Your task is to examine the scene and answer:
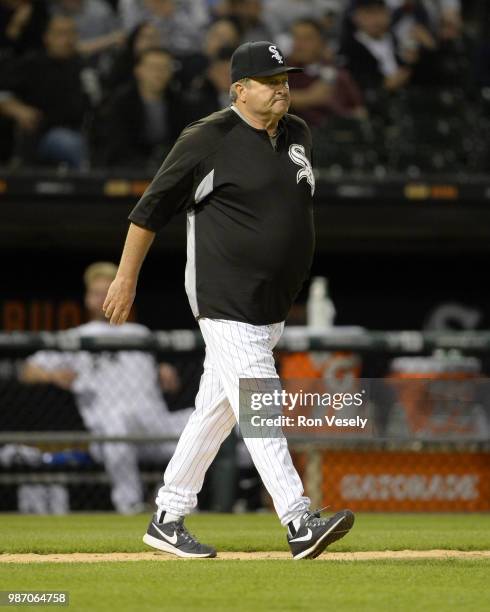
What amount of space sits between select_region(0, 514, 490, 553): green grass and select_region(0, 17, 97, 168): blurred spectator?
3883 mm

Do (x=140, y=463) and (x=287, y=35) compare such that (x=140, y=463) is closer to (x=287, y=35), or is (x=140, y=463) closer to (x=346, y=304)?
(x=346, y=304)

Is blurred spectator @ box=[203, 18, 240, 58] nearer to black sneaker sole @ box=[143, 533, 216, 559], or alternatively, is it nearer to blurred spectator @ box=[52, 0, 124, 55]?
blurred spectator @ box=[52, 0, 124, 55]

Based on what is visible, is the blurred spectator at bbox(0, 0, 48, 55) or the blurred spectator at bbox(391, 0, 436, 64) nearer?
the blurred spectator at bbox(0, 0, 48, 55)

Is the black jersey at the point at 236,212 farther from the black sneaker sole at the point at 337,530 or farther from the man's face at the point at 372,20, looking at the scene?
the man's face at the point at 372,20

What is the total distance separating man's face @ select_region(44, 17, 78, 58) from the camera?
1067 centimetres

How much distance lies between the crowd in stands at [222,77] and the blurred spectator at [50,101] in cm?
1

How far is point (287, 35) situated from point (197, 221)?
7.47 meters

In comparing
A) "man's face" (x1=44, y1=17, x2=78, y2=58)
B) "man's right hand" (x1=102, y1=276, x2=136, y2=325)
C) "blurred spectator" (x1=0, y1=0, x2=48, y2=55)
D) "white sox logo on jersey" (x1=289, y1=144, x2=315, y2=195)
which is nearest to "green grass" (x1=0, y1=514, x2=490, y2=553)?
"man's right hand" (x1=102, y1=276, x2=136, y2=325)

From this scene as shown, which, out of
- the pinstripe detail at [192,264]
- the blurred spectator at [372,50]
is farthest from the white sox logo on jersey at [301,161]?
the blurred spectator at [372,50]

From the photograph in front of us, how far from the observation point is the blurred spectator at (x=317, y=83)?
1116cm

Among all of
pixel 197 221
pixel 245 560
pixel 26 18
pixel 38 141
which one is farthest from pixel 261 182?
pixel 26 18

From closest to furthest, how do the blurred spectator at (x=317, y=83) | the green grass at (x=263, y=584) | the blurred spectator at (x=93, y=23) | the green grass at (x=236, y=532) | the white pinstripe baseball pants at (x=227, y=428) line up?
the green grass at (x=263, y=584) → the white pinstripe baseball pants at (x=227, y=428) → the green grass at (x=236, y=532) → the blurred spectator at (x=317, y=83) → the blurred spectator at (x=93, y=23)

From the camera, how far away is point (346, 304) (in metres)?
11.9

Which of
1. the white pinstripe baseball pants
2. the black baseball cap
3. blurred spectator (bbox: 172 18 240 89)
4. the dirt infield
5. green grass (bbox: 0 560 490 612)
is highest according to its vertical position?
blurred spectator (bbox: 172 18 240 89)
